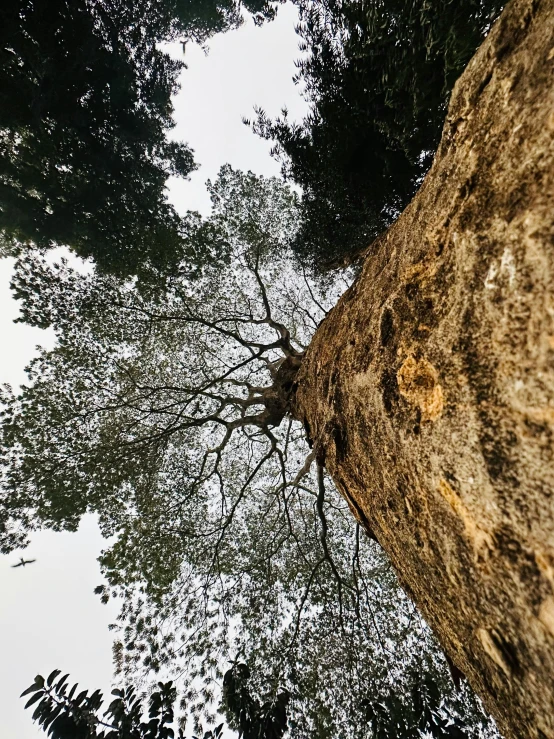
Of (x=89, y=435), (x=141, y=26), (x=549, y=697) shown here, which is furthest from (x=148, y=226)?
(x=549, y=697)

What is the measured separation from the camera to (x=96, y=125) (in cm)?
568

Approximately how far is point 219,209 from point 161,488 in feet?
18.8

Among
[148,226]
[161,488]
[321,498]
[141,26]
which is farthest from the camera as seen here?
[161,488]

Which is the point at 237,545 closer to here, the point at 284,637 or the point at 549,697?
the point at 284,637

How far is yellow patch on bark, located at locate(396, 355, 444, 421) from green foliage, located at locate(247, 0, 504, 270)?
10.8ft

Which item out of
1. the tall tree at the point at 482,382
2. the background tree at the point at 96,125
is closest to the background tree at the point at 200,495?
the background tree at the point at 96,125

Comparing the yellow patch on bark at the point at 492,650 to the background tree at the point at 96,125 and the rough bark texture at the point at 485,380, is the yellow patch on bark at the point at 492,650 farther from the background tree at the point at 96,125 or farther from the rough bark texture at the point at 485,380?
the background tree at the point at 96,125

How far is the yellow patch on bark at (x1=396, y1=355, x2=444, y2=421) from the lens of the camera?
4.19 ft

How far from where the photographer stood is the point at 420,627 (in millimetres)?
5953

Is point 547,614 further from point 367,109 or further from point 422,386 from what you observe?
point 367,109

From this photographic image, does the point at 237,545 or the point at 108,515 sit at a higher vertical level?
the point at 108,515

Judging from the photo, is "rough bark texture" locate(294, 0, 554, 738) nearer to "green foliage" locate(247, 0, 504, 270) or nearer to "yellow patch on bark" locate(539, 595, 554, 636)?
"yellow patch on bark" locate(539, 595, 554, 636)

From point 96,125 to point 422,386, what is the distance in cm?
683

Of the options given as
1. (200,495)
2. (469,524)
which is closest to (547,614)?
(469,524)
